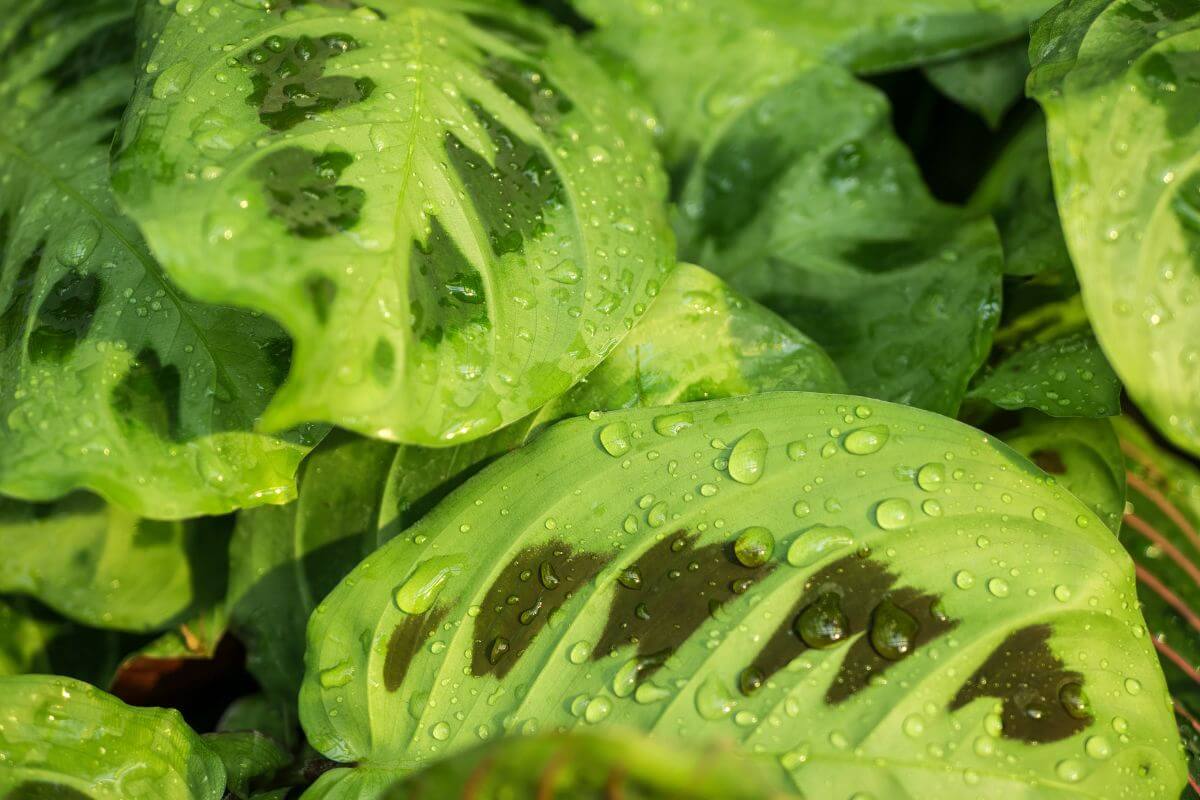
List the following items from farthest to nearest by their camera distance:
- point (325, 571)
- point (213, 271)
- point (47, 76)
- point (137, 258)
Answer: point (47, 76) → point (325, 571) → point (137, 258) → point (213, 271)

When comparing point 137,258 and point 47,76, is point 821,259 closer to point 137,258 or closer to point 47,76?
point 137,258

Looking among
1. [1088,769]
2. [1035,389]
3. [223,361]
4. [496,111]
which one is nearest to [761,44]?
[496,111]

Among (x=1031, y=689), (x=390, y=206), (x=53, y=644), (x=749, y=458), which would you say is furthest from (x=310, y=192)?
(x=53, y=644)

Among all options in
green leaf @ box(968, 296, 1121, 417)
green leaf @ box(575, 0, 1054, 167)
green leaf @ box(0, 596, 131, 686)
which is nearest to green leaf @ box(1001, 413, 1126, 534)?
green leaf @ box(968, 296, 1121, 417)

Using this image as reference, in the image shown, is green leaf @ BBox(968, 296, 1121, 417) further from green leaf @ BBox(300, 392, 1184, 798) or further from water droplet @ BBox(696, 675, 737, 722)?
water droplet @ BBox(696, 675, 737, 722)

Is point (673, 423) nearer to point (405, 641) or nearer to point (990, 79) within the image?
point (405, 641)

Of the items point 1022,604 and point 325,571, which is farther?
point 325,571

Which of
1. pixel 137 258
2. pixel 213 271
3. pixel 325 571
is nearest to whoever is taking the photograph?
pixel 213 271

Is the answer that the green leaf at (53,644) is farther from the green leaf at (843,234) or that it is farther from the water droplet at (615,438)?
the green leaf at (843,234)
